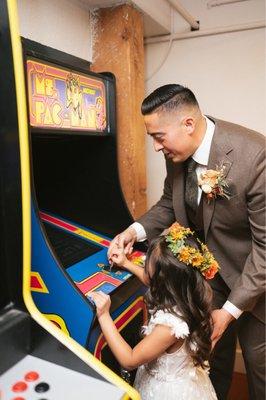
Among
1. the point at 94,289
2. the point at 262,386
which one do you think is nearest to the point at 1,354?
the point at 94,289

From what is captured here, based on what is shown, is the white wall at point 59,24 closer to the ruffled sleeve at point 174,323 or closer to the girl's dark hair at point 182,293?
the girl's dark hair at point 182,293

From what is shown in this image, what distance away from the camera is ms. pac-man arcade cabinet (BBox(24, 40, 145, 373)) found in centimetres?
107

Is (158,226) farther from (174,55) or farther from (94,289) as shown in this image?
(174,55)

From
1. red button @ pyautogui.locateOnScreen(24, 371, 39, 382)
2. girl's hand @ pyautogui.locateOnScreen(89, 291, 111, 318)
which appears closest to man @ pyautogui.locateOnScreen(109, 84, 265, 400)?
girl's hand @ pyautogui.locateOnScreen(89, 291, 111, 318)

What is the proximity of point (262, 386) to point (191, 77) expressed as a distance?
167cm

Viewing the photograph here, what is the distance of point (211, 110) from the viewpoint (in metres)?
2.19

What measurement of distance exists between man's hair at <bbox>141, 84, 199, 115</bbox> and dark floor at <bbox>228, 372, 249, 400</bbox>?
162 cm

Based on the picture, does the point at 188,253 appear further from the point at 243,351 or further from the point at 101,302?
the point at 243,351

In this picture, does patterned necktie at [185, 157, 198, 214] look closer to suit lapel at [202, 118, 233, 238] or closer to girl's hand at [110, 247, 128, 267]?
suit lapel at [202, 118, 233, 238]

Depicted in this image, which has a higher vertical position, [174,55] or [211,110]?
[174,55]

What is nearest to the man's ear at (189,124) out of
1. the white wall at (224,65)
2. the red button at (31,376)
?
the white wall at (224,65)

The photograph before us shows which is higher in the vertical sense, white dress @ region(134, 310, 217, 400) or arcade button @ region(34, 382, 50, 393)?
arcade button @ region(34, 382, 50, 393)

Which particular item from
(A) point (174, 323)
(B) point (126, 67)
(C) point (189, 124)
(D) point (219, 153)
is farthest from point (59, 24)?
(A) point (174, 323)

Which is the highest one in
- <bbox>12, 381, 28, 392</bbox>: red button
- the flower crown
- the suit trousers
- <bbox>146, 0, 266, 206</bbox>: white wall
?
<bbox>146, 0, 266, 206</bbox>: white wall
